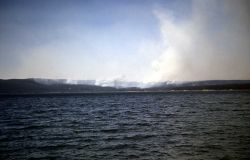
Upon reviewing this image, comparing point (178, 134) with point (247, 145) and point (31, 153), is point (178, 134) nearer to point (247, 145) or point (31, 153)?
point (247, 145)

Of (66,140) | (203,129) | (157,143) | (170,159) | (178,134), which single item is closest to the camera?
(170,159)

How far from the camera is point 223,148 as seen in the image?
15.7 metres

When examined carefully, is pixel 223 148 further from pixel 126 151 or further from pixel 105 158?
pixel 105 158

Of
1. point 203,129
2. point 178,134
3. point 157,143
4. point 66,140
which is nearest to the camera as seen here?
point 157,143

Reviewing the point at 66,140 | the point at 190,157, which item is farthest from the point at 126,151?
the point at 66,140

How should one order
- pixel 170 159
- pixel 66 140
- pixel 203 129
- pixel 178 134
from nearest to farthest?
pixel 170 159, pixel 66 140, pixel 178 134, pixel 203 129

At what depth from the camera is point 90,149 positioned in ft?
53.6

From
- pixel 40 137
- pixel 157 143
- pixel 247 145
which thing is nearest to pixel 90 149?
pixel 157 143

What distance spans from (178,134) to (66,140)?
31.2 feet

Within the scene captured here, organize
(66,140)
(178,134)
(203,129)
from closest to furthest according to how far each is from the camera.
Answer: (66,140)
(178,134)
(203,129)

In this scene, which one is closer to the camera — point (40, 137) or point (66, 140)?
point (66, 140)

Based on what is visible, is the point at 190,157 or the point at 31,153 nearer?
the point at 190,157

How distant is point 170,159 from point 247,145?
607 cm

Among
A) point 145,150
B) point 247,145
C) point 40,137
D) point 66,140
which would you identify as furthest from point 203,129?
point 40,137
